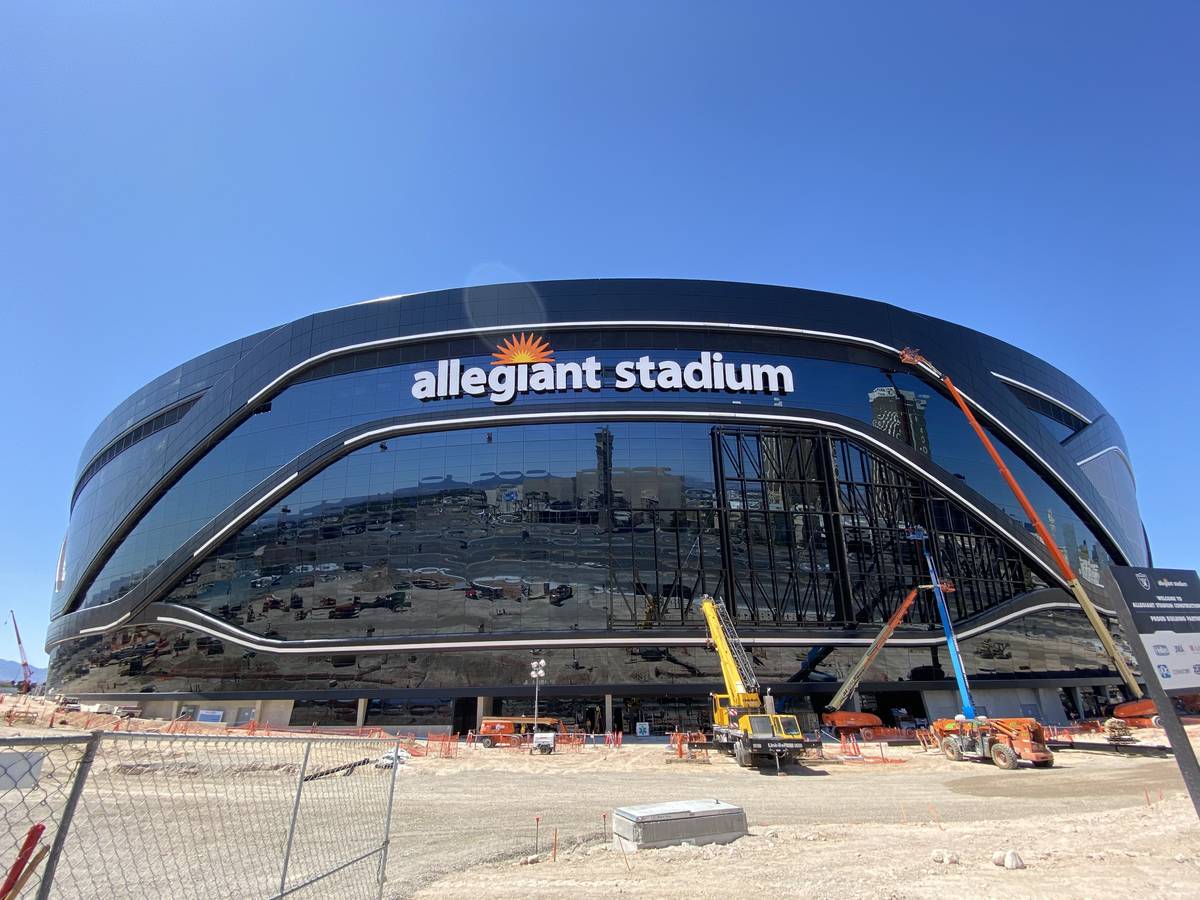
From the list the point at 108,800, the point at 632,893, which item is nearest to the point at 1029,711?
the point at 632,893

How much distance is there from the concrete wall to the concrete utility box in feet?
113

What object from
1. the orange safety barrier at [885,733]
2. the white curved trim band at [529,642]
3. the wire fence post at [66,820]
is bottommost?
the orange safety barrier at [885,733]

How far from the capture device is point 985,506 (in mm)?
44469

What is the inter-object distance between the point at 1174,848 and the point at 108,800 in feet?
79.1

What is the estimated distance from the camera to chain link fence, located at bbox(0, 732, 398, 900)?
5.48 m

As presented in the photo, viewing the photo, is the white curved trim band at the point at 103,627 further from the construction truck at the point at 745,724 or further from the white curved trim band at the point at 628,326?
the construction truck at the point at 745,724

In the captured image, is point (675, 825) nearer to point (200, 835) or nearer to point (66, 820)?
point (200, 835)

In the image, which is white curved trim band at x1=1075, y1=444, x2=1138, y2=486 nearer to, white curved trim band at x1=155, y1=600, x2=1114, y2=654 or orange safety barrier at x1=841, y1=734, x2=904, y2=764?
white curved trim band at x1=155, y1=600, x2=1114, y2=654

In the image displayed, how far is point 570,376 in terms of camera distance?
43000mm

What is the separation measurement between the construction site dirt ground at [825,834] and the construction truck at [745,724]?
1.23 meters

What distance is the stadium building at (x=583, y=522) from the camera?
39.2m

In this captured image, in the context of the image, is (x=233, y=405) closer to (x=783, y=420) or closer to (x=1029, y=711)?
(x=783, y=420)

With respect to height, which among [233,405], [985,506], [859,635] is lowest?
[859,635]

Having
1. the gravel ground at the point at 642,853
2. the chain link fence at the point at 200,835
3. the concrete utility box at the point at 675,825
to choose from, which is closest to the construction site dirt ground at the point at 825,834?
the gravel ground at the point at 642,853
